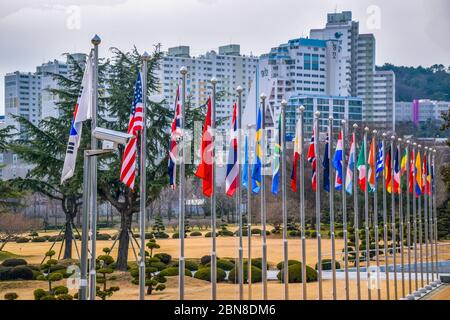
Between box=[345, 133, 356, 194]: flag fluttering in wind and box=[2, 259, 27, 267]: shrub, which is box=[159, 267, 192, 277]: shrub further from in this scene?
box=[345, 133, 356, 194]: flag fluttering in wind

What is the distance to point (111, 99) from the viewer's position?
49.2 metres

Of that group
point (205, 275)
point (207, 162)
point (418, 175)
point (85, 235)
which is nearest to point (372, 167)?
point (418, 175)

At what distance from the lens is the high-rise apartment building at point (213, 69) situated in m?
146

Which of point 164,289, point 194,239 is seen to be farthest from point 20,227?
point 164,289

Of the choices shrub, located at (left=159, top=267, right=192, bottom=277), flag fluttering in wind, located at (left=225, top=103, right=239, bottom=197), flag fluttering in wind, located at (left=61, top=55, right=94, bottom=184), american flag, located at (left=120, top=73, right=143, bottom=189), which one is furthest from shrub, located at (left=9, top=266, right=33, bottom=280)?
flag fluttering in wind, located at (left=61, top=55, right=94, bottom=184)

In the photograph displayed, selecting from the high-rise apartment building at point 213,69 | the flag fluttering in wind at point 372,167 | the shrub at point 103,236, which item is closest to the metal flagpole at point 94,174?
the flag fluttering in wind at point 372,167

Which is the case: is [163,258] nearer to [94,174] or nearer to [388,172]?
[388,172]

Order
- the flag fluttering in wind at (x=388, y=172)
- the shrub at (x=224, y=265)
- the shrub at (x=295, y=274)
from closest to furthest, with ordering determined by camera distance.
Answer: the flag fluttering in wind at (x=388, y=172) → the shrub at (x=295, y=274) → the shrub at (x=224, y=265)

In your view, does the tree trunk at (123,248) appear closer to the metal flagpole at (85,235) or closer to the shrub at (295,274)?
the shrub at (295,274)

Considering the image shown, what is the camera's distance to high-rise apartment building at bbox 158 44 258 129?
14625 cm

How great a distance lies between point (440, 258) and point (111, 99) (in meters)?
23.8

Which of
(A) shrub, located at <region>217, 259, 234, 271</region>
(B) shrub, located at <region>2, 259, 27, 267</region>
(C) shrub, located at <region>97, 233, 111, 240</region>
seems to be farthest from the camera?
(C) shrub, located at <region>97, 233, 111, 240</region>

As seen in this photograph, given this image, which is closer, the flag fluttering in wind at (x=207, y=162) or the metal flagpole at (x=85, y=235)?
the metal flagpole at (x=85, y=235)

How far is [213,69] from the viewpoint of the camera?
16000 centimetres
